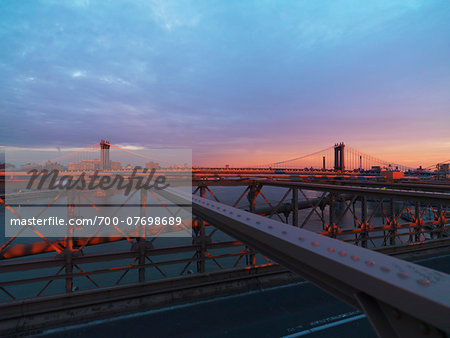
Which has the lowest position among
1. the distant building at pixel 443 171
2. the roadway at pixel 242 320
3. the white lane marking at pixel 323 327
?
the white lane marking at pixel 323 327

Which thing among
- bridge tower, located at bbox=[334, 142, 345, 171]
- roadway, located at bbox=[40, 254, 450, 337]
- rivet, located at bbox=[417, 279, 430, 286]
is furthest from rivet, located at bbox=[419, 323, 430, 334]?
bridge tower, located at bbox=[334, 142, 345, 171]

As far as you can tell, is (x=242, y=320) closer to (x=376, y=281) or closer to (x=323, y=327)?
(x=323, y=327)

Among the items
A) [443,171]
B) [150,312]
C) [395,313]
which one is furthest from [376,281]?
[443,171]

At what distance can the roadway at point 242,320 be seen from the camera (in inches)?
221

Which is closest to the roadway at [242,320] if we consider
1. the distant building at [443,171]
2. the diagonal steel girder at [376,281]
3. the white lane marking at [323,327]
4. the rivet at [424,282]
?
the white lane marking at [323,327]

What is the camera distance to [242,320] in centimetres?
606

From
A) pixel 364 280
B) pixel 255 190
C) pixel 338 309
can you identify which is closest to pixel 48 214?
pixel 255 190

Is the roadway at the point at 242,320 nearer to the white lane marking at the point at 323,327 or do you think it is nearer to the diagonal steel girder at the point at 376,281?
the white lane marking at the point at 323,327

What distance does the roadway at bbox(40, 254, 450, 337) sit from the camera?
5.62 meters

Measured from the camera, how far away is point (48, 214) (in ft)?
128

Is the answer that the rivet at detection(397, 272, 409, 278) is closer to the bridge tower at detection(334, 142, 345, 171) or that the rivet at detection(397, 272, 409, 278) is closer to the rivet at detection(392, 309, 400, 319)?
the rivet at detection(392, 309, 400, 319)

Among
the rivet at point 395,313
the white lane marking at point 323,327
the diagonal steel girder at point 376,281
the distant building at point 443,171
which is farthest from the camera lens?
the distant building at point 443,171

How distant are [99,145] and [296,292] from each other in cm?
6212

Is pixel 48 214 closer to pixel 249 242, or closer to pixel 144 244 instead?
pixel 144 244
